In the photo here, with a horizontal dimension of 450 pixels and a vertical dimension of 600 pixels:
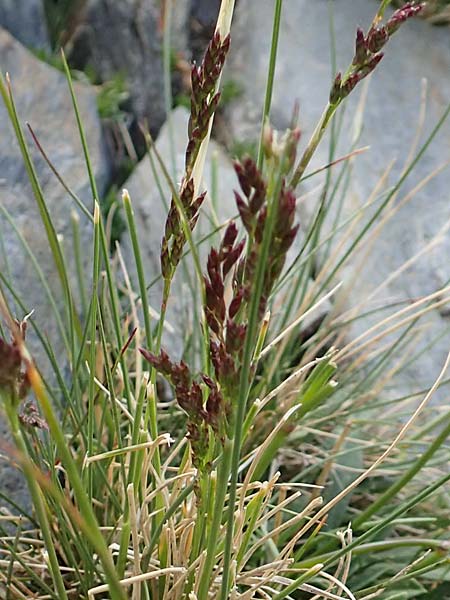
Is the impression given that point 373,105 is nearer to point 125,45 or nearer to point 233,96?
point 233,96

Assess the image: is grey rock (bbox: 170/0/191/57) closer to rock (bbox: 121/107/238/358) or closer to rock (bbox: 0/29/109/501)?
rock (bbox: 121/107/238/358)

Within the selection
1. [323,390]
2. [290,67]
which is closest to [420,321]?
[290,67]

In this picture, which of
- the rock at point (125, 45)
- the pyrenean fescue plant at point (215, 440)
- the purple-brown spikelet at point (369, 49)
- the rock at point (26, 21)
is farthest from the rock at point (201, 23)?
the purple-brown spikelet at point (369, 49)

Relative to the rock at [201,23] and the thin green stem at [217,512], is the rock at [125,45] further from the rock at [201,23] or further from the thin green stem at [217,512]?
the thin green stem at [217,512]

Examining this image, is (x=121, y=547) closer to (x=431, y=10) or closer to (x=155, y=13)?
(x=155, y=13)

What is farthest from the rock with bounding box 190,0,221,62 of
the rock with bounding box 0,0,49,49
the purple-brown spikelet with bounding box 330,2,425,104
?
the purple-brown spikelet with bounding box 330,2,425,104

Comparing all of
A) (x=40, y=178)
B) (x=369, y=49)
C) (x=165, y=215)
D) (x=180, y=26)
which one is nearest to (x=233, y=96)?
(x=180, y=26)
